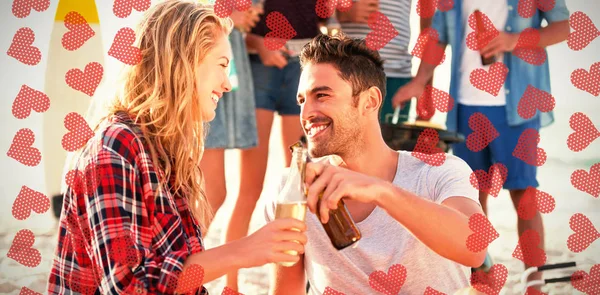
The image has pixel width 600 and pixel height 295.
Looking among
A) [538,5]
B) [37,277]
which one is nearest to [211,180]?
[37,277]

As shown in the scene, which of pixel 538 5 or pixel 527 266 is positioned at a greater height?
pixel 538 5

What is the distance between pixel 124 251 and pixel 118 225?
2.7 inches

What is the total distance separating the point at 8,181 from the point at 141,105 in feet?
17.5

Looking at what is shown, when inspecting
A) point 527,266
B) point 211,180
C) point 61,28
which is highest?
point 61,28

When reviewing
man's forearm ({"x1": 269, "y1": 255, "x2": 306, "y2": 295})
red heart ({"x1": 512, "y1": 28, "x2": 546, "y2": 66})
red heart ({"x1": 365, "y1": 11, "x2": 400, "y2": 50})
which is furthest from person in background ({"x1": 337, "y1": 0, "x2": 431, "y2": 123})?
man's forearm ({"x1": 269, "y1": 255, "x2": 306, "y2": 295})

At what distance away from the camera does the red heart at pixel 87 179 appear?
194 centimetres

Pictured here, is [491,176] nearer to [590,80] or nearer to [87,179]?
[590,80]

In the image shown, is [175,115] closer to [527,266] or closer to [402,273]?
[402,273]

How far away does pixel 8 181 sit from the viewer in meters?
6.95

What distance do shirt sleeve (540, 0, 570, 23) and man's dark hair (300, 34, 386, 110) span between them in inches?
58.0

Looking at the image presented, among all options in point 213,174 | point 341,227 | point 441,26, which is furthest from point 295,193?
point 441,26

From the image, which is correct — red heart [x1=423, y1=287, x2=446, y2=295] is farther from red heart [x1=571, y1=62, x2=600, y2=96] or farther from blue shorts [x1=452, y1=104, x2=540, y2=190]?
blue shorts [x1=452, y1=104, x2=540, y2=190]

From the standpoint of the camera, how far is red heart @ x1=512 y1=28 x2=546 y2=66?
13.1 feet

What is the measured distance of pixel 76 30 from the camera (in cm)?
402
